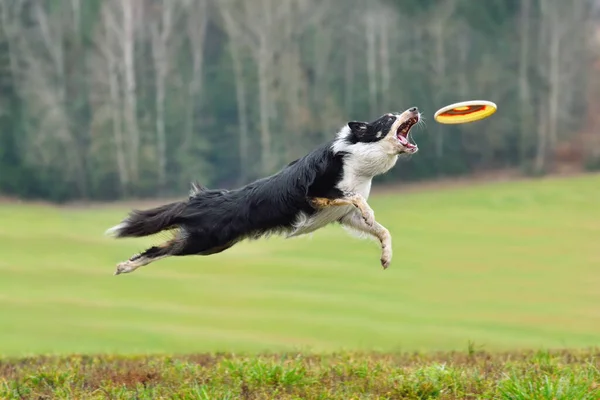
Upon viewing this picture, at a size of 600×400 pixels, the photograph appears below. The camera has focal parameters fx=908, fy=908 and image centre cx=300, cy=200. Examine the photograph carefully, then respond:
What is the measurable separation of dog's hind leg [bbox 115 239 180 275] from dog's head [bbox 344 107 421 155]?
1.51m

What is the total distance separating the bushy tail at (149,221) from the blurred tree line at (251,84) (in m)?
20.6

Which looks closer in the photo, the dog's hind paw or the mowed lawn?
the dog's hind paw

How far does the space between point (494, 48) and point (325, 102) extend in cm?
642

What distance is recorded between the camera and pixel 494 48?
1212 inches

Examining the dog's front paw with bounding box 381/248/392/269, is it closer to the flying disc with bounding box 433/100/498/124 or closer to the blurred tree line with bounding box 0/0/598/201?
the flying disc with bounding box 433/100/498/124

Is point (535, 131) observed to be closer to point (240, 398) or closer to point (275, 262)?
point (275, 262)

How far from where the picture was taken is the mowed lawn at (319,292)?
38.1 ft

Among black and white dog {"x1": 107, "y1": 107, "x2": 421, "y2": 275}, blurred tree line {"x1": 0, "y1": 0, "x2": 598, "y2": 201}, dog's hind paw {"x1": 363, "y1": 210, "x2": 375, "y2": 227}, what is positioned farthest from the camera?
blurred tree line {"x1": 0, "y1": 0, "x2": 598, "y2": 201}

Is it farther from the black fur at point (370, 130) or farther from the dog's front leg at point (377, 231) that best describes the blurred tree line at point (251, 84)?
the black fur at point (370, 130)

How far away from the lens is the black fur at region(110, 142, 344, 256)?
6375mm

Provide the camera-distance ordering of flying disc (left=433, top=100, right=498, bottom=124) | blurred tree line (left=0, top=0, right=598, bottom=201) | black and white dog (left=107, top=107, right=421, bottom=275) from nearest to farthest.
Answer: black and white dog (left=107, top=107, right=421, bottom=275)
flying disc (left=433, top=100, right=498, bottom=124)
blurred tree line (left=0, top=0, right=598, bottom=201)

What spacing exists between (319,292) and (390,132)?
818cm

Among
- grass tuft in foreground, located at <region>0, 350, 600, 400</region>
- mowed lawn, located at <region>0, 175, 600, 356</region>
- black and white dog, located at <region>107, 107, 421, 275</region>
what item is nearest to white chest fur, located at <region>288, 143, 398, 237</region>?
black and white dog, located at <region>107, 107, 421, 275</region>

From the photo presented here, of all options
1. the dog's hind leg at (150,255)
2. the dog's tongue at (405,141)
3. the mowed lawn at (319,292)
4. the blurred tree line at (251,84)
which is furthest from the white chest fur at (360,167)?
the blurred tree line at (251,84)
